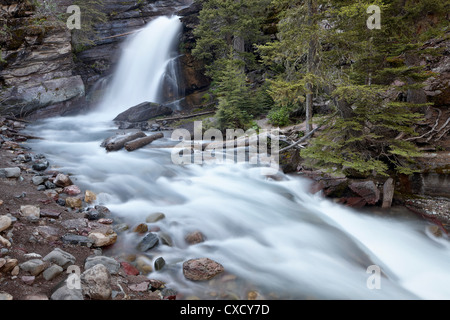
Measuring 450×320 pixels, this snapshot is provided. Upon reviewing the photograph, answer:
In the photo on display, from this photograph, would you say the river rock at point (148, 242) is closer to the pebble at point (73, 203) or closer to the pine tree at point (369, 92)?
the pebble at point (73, 203)

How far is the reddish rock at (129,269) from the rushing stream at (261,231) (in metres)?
0.28

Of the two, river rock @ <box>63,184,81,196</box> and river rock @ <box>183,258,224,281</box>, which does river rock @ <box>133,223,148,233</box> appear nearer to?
river rock @ <box>183,258,224,281</box>

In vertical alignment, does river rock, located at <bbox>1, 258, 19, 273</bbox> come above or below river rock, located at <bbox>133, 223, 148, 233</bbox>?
above

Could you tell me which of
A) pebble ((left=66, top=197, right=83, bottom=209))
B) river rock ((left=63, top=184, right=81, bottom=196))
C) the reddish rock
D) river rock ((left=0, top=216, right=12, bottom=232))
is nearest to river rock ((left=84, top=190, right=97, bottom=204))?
river rock ((left=63, top=184, right=81, bottom=196))

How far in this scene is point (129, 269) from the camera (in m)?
3.75

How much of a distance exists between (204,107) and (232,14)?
6.13 m

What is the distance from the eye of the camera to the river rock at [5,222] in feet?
11.5

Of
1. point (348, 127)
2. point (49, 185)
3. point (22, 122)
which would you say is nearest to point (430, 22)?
point (348, 127)

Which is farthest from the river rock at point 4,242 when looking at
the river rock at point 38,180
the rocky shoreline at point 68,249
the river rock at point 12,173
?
the river rock at point 12,173

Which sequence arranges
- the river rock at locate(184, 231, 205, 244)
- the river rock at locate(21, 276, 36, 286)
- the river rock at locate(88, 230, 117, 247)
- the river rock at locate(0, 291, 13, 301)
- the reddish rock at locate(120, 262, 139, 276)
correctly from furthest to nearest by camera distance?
the river rock at locate(184, 231, 205, 244) < the river rock at locate(88, 230, 117, 247) < the reddish rock at locate(120, 262, 139, 276) < the river rock at locate(21, 276, 36, 286) < the river rock at locate(0, 291, 13, 301)

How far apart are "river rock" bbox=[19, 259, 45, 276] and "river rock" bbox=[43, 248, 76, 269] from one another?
0.22 m

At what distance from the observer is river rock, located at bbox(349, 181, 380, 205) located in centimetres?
607

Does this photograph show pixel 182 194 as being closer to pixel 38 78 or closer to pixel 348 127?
pixel 348 127

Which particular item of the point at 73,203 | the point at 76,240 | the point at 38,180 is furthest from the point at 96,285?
the point at 38,180
